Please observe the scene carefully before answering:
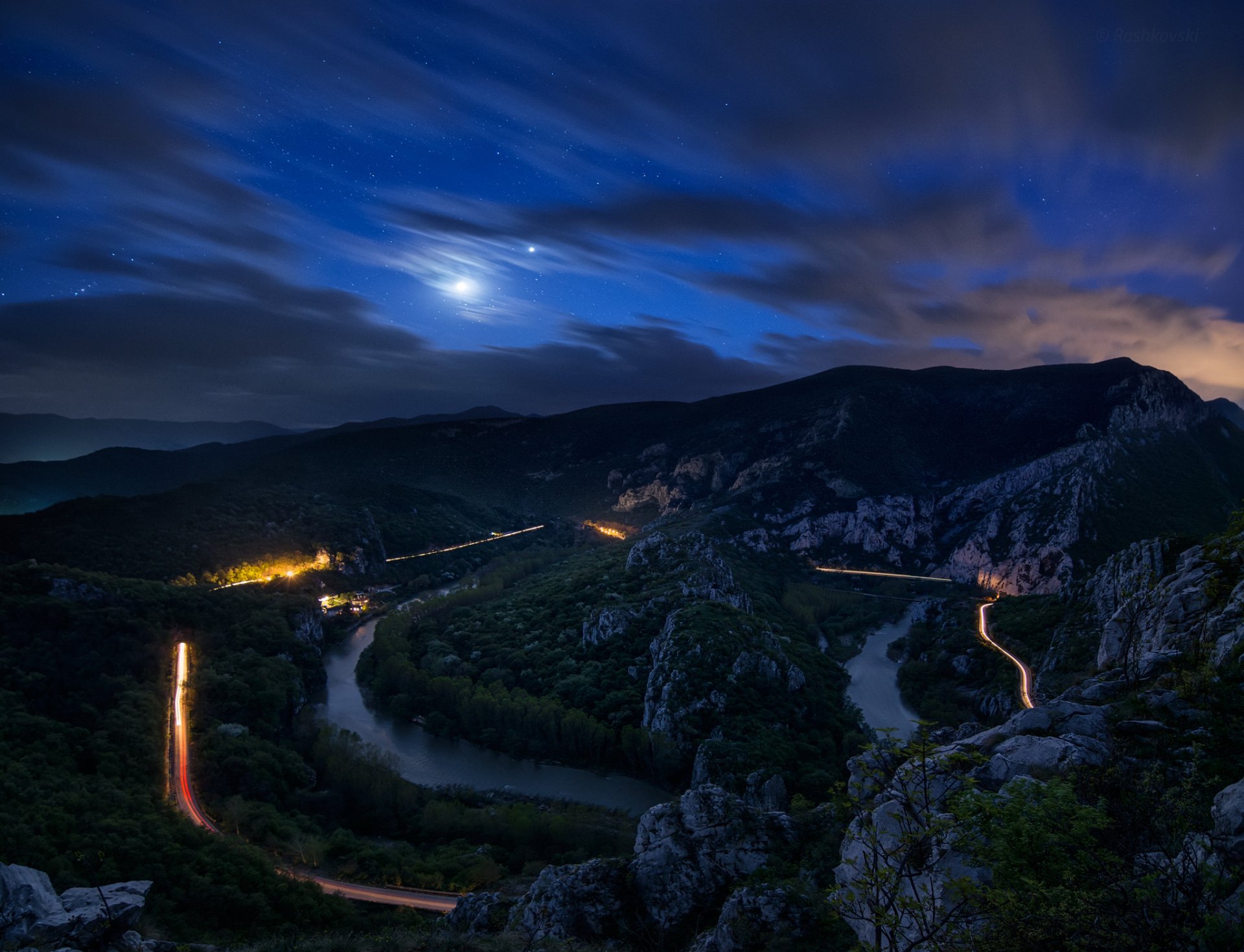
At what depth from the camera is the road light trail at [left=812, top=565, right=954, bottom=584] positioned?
113 m

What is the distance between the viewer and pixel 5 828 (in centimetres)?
2759

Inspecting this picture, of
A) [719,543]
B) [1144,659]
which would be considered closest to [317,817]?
[1144,659]

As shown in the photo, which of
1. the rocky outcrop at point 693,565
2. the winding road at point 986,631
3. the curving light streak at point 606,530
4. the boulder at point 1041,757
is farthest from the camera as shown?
the curving light streak at point 606,530

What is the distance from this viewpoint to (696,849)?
22719 millimetres

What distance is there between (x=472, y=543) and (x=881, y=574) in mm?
95379

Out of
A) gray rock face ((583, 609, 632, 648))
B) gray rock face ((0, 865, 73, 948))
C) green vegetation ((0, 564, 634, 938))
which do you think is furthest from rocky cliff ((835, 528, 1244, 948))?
gray rock face ((583, 609, 632, 648))

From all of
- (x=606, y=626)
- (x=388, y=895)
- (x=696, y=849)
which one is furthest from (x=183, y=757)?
(x=696, y=849)

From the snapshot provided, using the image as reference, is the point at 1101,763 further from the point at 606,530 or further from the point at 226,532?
the point at 606,530

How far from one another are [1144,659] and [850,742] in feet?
96.8

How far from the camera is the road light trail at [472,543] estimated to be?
125188mm

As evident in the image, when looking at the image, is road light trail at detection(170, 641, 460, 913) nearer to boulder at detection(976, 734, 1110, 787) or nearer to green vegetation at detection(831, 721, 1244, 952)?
boulder at detection(976, 734, 1110, 787)

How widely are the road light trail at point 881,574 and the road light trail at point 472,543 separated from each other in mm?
79819

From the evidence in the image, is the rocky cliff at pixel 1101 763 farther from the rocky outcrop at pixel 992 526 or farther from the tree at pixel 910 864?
the rocky outcrop at pixel 992 526

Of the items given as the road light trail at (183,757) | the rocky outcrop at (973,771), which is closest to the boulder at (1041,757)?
the rocky outcrop at (973,771)
